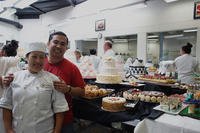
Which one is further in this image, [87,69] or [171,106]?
[87,69]

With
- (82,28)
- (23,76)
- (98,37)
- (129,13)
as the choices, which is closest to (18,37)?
(82,28)

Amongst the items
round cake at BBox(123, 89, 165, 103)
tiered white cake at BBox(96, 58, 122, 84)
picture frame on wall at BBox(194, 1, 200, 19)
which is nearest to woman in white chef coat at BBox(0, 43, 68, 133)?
round cake at BBox(123, 89, 165, 103)

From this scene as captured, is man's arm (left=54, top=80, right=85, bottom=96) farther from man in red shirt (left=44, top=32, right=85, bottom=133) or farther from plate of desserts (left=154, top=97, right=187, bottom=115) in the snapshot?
plate of desserts (left=154, top=97, right=187, bottom=115)

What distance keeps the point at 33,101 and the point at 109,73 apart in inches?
71.1

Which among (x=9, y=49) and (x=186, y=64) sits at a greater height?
(x=9, y=49)

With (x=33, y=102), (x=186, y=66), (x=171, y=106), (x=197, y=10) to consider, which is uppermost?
(x=197, y=10)

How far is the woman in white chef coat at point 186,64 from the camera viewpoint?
13.7ft

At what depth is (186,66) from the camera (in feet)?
13.8

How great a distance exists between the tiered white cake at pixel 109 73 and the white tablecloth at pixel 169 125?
53.4 inches

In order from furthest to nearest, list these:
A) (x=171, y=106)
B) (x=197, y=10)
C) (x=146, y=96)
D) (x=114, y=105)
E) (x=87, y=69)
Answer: (x=197, y=10), (x=87, y=69), (x=146, y=96), (x=114, y=105), (x=171, y=106)

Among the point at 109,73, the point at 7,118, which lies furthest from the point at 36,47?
the point at 109,73

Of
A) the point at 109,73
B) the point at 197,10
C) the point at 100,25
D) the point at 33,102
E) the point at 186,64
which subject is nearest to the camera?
the point at 33,102

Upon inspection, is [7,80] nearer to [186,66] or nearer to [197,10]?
[186,66]

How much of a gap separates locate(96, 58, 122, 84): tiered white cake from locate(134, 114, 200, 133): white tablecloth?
1.36 meters
